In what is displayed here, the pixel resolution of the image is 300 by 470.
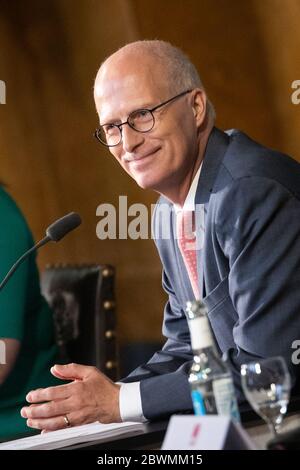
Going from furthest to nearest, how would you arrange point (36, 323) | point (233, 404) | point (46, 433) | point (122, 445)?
point (36, 323), point (46, 433), point (122, 445), point (233, 404)

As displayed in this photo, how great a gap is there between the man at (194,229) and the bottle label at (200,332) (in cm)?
49

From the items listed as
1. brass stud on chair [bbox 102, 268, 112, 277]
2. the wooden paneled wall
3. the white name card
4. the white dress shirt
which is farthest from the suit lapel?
the wooden paneled wall

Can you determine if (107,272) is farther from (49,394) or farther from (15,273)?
(49,394)

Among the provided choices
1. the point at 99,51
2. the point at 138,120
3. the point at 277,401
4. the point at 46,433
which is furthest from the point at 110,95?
the point at 99,51

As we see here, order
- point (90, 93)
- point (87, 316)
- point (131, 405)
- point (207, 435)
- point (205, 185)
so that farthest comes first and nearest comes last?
point (90, 93)
point (87, 316)
point (205, 185)
point (131, 405)
point (207, 435)

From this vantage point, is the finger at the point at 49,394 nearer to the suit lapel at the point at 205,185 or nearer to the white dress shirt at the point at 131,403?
the white dress shirt at the point at 131,403

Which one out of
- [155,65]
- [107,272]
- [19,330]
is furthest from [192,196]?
[19,330]

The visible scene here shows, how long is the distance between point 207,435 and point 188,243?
1.15 metres

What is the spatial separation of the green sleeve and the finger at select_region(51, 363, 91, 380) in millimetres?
877

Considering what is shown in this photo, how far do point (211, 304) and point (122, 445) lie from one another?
0.59m

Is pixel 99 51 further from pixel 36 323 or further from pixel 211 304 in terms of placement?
pixel 211 304

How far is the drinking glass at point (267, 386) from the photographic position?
4.55 ft

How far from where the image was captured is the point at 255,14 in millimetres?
3674

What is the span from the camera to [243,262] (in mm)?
1888
